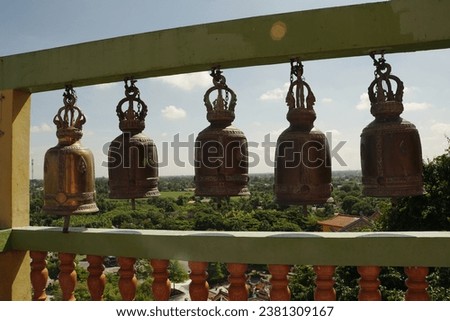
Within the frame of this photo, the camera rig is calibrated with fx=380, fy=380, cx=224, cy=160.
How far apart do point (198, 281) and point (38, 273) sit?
151cm

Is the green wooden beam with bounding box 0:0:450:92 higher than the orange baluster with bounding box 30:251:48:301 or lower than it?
higher

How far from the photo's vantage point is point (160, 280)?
9.54ft

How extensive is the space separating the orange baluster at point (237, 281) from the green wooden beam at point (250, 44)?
1467 millimetres

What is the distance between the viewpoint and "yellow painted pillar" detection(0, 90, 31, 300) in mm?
3311

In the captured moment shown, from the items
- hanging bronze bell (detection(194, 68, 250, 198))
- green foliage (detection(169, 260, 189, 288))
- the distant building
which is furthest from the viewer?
the distant building

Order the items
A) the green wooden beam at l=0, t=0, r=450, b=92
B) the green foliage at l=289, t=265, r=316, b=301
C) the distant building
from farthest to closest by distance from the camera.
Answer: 1. the distant building
2. the green foliage at l=289, t=265, r=316, b=301
3. the green wooden beam at l=0, t=0, r=450, b=92

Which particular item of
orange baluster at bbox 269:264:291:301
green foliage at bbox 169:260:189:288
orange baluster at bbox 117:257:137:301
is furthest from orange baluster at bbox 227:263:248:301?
green foliage at bbox 169:260:189:288

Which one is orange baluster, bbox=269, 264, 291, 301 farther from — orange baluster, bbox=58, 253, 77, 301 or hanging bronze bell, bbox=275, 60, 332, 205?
orange baluster, bbox=58, 253, 77, 301

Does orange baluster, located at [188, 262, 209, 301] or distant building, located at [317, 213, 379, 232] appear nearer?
orange baluster, located at [188, 262, 209, 301]

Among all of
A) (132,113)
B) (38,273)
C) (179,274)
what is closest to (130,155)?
(132,113)

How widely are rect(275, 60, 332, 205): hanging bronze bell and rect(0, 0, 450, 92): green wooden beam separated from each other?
0.27 metres

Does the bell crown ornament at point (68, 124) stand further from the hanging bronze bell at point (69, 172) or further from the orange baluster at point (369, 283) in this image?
the orange baluster at point (369, 283)

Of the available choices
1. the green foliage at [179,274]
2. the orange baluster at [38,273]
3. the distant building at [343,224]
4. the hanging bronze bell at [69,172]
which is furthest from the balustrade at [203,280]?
the distant building at [343,224]

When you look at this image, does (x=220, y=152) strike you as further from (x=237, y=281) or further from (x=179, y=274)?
(x=179, y=274)
